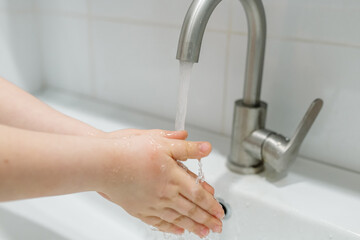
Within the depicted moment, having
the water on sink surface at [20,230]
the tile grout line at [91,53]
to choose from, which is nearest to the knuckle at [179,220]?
the water on sink surface at [20,230]

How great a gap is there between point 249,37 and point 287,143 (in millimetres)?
155

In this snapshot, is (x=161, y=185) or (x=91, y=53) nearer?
(x=161, y=185)

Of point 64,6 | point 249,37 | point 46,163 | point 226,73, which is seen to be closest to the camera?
point 46,163

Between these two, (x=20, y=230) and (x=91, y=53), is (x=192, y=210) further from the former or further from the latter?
(x=91, y=53)

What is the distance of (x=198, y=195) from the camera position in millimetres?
413

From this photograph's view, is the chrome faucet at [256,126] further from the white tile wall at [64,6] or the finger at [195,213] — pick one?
the white tile wall at [64,6]

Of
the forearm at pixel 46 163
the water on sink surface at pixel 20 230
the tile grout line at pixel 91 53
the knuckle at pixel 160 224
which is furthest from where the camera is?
the tile grout line at pixel 91 53

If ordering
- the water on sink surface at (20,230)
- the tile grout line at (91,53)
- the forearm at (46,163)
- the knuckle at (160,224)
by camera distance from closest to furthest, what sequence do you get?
1. the forearm at (46,163)
2. the knuckle at (160,224)
3. the water on sink surface at (20,230)
4. the tile grout line at (91,53)

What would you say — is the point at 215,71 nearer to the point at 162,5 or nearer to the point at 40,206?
the point at 162,5

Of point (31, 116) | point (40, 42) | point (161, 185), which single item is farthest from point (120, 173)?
point (40, 42)

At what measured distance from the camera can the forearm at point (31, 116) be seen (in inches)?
19.3

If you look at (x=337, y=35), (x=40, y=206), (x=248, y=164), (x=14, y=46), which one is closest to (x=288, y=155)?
(x=248, y=164)

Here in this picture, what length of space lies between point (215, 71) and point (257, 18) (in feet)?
0.58

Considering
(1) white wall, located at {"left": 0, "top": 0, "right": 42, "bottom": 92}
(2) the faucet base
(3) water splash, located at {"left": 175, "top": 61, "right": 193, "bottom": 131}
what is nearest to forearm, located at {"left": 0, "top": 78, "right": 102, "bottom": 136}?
(3) water splash, located at {"left": 175, "top": 61, "right": 193, "bottom": 131}
